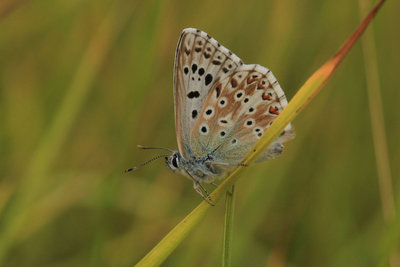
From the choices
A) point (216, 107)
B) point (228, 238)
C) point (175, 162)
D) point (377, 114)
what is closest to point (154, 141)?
point (175, 162)

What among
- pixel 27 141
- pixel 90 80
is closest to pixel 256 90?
pixel 90 80

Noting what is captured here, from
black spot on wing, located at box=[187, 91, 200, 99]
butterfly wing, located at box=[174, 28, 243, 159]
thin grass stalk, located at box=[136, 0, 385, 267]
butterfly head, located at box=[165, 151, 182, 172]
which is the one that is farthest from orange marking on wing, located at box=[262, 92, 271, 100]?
thin grass stalk, located at box=[136, 0, 385, 267]

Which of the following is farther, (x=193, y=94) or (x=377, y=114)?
(x=377, y=114)

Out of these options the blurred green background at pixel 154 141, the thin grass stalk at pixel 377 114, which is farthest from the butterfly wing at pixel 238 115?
the thin grass stalk at pixel 377 114

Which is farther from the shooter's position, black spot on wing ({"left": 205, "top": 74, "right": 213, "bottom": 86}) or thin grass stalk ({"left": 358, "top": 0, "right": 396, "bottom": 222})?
thin grass stalk ({"left": 358, "top": 0, "right": 396, "bottom": 222})

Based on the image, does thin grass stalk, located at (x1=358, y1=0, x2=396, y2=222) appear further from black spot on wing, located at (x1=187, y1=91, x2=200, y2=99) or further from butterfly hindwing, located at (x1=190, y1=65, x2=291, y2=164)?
black spot on wing, located at (x1=187, y1=91, x2=200, y2=99)

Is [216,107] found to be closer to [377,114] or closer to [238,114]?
[238,114]
